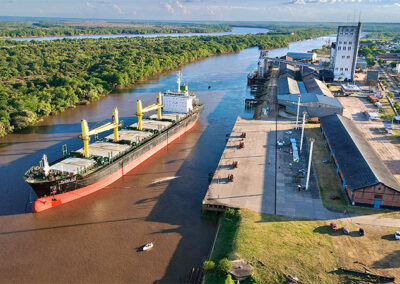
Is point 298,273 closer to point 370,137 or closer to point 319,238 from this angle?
point 319,238

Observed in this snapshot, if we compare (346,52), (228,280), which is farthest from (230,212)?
(346,52)

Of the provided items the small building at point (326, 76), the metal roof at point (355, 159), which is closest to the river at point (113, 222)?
the metal roof at point (355, 159)

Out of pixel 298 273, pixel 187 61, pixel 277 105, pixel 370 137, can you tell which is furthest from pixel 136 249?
pixel 187 61

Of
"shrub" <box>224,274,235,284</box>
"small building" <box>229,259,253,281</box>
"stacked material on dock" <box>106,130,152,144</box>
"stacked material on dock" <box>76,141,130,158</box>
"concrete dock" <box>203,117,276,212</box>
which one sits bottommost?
"shrub" <box>224,274,235,284</box>

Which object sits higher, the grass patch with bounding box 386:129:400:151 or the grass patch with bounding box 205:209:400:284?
the grass patch with bounding box 386:129:400:151

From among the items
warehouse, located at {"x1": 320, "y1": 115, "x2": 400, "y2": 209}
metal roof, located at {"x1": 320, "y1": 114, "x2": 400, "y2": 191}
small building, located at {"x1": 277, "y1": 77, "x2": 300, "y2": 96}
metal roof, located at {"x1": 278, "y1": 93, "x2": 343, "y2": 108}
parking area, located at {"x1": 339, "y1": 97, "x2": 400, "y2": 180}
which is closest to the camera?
warehouse, located at {"x1": 320, "y1": 115, "x2": 400, "y2": 209}

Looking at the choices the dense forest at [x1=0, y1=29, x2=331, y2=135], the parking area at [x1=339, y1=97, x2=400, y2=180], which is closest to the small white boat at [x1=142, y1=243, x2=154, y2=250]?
the parking area at [x1=339, y1=97, x2=400, y2=180]

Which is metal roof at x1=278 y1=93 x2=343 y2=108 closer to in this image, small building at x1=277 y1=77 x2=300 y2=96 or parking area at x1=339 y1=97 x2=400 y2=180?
parking area at x1=339 y1=97 x2=400 y2=180
